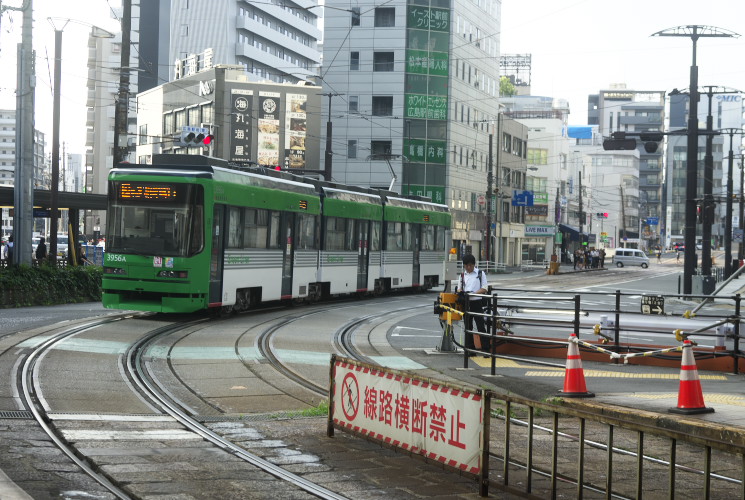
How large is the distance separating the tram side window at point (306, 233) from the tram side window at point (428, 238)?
9930 mm

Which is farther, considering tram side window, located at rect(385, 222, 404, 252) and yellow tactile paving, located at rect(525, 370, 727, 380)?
tram side window, located at rect(385, 222, 404, 252)

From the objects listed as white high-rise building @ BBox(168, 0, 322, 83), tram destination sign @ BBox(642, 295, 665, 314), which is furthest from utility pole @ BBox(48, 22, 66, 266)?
white high-rise building @ BBox(168, 0, 322, 83)

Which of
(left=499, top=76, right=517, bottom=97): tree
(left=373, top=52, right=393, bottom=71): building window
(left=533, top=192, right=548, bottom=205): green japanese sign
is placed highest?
(left=499, top=76, right=517, bottom=97): tree

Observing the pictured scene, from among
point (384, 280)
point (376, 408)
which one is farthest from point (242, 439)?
point (384, 280)

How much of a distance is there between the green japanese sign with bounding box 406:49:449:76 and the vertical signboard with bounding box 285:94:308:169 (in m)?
9.59

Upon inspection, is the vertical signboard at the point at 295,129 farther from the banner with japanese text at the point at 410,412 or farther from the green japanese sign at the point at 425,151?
the banner with japanese text at the point at 410,412

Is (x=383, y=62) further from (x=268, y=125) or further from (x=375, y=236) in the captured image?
(x=375, y=236)

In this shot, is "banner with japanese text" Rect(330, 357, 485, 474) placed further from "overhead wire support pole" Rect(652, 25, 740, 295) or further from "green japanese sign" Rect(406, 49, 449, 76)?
"green japanese sign" Rect(406, 49, 449, 76)

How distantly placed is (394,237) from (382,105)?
149ft

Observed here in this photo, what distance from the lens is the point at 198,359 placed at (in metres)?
15.9

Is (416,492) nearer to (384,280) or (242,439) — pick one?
(242,439)

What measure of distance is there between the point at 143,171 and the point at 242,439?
1230cm

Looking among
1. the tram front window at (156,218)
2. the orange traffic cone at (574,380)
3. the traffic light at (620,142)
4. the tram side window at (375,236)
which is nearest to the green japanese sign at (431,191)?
the traffic light at (620,142)

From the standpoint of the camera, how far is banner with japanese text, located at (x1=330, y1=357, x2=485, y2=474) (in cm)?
766
